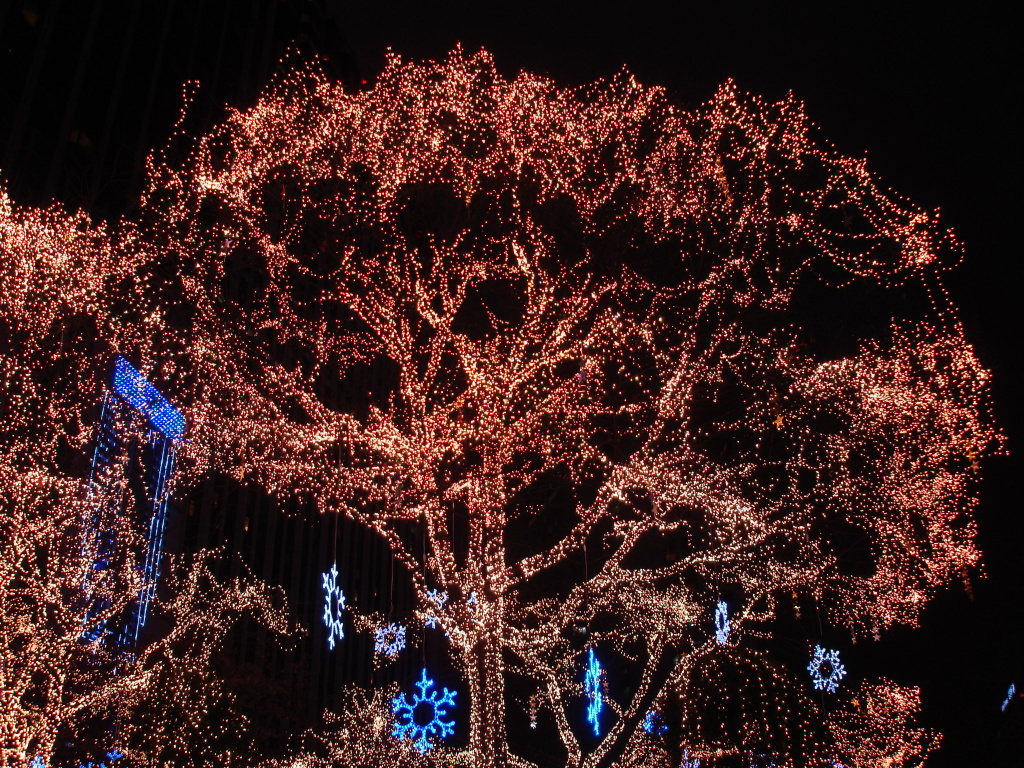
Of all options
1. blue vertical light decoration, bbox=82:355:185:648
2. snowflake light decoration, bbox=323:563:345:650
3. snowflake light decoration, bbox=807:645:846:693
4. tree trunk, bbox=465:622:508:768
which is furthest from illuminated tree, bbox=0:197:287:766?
snowflake light decoration, bbox=323:563:345:650

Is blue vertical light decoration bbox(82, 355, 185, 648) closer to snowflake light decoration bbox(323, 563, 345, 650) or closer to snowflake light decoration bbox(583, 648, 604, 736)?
snowflake light decoration bbox(583, 648, 604, 736)

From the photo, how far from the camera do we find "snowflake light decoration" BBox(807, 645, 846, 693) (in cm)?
1198

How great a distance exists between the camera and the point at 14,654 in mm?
7793

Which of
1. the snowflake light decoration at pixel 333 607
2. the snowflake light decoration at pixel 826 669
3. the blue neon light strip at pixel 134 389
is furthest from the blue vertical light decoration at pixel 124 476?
the snowflake light decoration at pixel 333 607

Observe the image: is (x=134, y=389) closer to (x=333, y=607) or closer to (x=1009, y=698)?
(x=1009, y=698)

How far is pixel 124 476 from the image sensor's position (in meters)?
12.4

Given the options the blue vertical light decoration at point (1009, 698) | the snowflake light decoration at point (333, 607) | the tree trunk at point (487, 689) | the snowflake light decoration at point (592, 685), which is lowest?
the tree trunk at point (487, 689)

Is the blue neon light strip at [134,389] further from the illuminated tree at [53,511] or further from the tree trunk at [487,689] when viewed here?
the tree trunk at [487,689]

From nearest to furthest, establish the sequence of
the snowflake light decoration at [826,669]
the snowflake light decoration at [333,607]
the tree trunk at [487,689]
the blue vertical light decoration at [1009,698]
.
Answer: the tree trunk at [487,689] → the snowflake light decoration at [826,669] → the blue vertical light decoration at [1009,698] → the snowflake light decoration at [333,607]

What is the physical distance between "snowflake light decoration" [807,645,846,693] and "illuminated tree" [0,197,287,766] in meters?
9.01

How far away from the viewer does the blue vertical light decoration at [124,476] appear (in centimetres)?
859

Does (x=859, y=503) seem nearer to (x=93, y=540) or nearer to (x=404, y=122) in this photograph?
(x=404, y=122)

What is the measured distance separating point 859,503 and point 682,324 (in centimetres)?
301

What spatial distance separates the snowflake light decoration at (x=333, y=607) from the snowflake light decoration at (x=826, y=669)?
22794 millimetres
